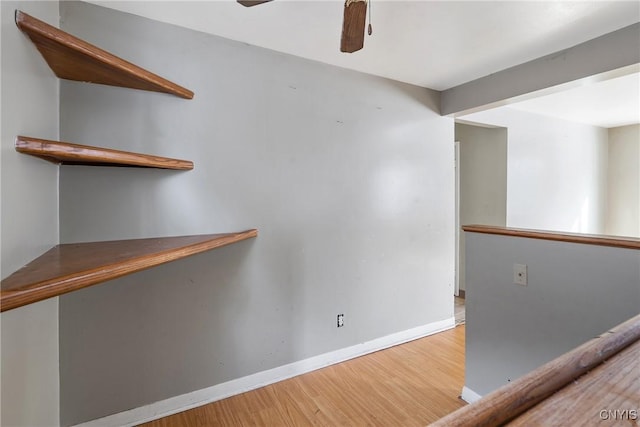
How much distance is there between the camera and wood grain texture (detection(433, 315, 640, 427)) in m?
0.39

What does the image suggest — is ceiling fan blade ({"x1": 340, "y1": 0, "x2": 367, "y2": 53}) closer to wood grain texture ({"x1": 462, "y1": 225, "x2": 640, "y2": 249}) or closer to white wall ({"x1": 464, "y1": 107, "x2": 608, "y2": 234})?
wood grain texture ({"x1": 462, "y1": 225, "x2": 640, "y2": 249})

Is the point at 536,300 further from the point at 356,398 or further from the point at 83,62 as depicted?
the point at 83,62

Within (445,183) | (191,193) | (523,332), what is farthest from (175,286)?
(445,183)

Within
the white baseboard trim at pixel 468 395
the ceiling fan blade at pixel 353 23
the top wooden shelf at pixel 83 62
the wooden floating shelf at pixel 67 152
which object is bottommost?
the white baseboard trim at pixel 468 395

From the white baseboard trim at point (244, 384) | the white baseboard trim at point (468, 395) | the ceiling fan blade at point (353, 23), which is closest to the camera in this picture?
the ceiling fan blade at point (353, 23)

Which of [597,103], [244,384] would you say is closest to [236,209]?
[244,384]

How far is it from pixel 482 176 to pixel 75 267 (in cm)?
392

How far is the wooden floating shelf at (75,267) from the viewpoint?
753 mm

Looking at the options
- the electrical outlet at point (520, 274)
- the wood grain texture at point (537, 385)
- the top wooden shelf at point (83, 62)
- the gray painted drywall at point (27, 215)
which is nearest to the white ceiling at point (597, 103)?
the electrical outlet at point (520, 274)

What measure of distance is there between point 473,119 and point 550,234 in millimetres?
1939

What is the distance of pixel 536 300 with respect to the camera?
1.60 metres

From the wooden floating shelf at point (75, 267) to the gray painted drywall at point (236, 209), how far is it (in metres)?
0.33

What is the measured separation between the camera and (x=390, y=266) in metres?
2.66

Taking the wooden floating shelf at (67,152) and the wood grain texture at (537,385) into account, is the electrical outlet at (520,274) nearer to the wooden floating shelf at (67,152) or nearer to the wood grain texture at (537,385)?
the wood grain texture at (537,385)
